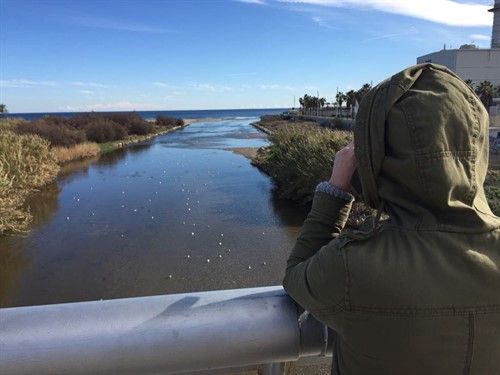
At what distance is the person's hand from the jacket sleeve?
4 centimetres

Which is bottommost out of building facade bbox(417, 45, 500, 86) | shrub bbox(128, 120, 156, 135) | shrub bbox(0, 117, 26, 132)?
shrub bbox(128, 120, 156, 135)

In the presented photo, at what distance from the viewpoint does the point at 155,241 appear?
11852 mm

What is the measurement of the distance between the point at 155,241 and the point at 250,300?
10.8 m

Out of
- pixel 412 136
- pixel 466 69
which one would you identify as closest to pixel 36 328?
pixel 412 136

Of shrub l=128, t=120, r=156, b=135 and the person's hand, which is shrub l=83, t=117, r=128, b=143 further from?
the person's hand

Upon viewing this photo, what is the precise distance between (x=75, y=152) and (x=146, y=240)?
21.8 meters

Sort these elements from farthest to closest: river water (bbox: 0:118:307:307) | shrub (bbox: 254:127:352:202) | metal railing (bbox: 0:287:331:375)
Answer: shrub (bbox: 254:127:352:202) → river water (bbox: 0:118:307:307) → metal railing (bbox: 0:287:331:375)

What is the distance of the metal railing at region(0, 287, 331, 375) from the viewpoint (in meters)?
1.25

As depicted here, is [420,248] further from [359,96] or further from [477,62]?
[477,62]

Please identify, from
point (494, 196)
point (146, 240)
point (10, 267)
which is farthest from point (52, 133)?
point (494, 196)

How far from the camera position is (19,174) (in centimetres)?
1897

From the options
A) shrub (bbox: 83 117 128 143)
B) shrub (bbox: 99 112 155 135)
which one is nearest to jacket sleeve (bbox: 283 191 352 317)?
shrub (bbox: 83 117 128 143)

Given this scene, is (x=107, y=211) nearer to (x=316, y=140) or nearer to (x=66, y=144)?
(x=316, y=140)

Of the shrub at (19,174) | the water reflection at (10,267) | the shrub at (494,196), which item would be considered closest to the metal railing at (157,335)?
the water reflection at (10,267)
